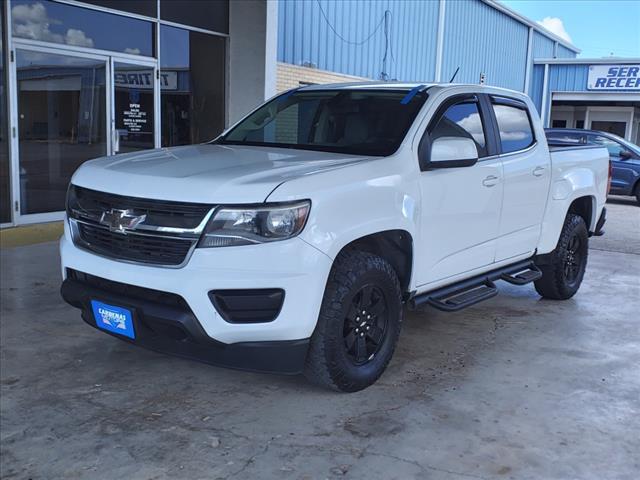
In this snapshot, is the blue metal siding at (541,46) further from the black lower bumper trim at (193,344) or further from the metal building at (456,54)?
the black lower bumper trim at (193,344)

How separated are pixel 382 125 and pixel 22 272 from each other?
14.0 feet

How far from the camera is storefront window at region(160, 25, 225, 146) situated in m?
11.5

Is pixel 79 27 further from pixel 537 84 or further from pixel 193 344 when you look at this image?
pixel 537 84

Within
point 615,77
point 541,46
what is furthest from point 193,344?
point 541,46

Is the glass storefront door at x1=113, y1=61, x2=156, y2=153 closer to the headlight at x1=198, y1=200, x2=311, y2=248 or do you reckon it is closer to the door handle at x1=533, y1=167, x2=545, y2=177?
the door handle at x1=533, y1=167, x2=545, y2=177

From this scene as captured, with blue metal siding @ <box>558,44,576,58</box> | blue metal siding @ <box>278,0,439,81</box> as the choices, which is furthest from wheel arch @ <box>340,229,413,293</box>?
blue metal siding @ <box>558,44,576,58</box>

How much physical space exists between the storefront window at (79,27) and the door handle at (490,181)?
273 inches

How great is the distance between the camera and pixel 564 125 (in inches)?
1190

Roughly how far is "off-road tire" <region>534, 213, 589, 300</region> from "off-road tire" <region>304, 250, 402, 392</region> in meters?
2.61

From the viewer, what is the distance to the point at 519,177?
17.6 ft

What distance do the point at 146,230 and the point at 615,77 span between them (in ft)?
82.6

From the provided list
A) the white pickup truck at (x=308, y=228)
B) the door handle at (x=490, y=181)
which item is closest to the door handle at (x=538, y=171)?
the white pickup truck at (x=308, y=228)

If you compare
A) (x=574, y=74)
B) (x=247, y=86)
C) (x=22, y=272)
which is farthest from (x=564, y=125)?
(x=22, y=272)

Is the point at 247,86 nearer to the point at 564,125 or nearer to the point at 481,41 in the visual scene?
the point at 481,41
